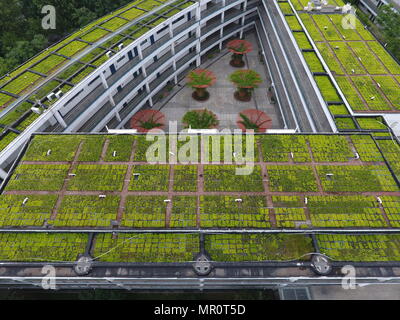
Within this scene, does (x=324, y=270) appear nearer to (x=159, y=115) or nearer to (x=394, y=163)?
(x=394, y=163)

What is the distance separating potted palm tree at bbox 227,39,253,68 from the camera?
5816cm

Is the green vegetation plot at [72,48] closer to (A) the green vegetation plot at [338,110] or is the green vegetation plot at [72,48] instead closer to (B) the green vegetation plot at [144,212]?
(B) the green vegetation plot at [144,212]

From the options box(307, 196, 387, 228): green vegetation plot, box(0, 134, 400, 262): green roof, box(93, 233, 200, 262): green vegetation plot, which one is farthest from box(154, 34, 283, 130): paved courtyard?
box(93, 233, 200, 262): green vegetation plot

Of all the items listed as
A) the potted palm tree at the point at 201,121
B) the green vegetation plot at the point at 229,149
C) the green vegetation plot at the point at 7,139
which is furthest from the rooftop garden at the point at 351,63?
the green vegetation plot at the point at 7,139

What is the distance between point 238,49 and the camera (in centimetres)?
5834

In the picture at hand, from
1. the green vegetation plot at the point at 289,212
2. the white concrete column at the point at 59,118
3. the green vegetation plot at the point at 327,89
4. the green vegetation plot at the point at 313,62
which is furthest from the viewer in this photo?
the green vegetation plot at the point at 313,62

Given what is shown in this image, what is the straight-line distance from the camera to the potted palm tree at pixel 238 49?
58156 millimetres

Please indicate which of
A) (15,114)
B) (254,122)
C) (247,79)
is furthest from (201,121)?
(15,114)

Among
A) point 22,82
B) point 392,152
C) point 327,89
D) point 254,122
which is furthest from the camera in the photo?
point 254,122

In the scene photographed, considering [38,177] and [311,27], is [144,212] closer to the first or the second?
[38,177]

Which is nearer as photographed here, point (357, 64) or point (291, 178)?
point (291, 178)

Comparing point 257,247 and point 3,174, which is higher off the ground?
point 3,174

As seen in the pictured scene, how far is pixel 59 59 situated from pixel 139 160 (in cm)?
2568

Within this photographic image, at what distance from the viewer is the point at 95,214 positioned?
2822 centimetres
